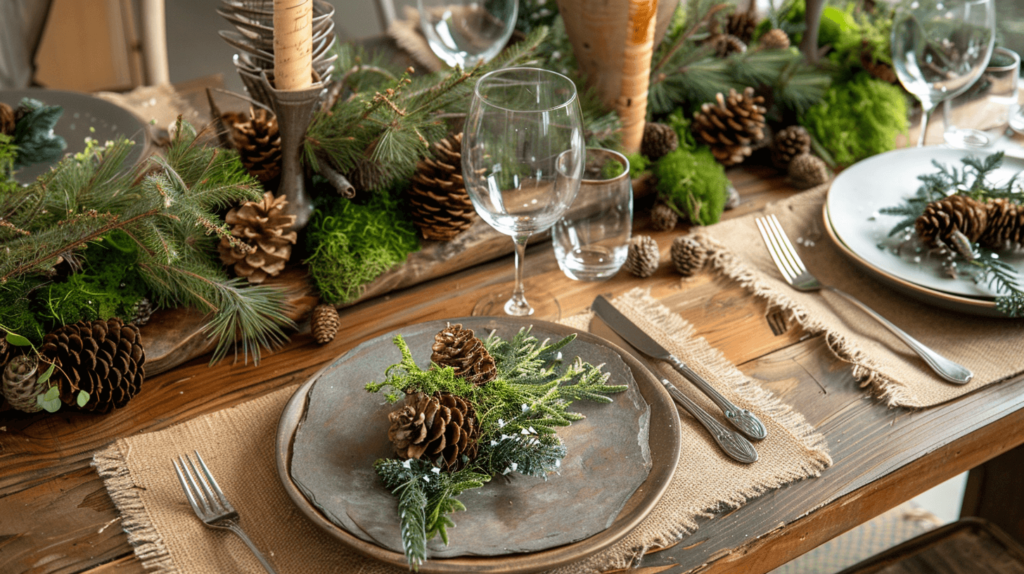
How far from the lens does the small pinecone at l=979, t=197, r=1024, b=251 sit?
886mm

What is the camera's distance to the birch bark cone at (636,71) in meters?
0.98

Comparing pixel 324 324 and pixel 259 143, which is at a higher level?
pixel 259 143

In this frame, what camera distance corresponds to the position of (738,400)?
30.0 inches

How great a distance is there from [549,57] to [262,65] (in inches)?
19.1

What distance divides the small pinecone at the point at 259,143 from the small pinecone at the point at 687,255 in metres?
0.50

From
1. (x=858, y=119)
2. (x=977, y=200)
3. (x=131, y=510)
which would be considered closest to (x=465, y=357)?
(x=131, y=510)

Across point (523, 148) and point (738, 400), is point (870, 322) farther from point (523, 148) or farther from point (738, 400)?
point (523, 148)

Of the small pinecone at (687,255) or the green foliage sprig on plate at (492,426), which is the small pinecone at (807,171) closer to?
the small pinecone at (687,255)

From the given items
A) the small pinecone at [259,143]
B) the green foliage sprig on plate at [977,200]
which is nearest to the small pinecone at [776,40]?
the green foliage sprig on plate at [977,200]

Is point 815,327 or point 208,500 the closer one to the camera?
point 208,500

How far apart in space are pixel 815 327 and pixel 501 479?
443 mm

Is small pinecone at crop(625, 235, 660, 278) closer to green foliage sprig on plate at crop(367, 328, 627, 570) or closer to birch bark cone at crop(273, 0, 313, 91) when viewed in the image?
green foliage sprig on plate at crop(367, 328, 627, 570)

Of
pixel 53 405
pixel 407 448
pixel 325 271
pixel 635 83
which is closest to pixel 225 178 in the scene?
pixel 325 271

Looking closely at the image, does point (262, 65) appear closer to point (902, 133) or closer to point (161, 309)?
point (161, 309)
